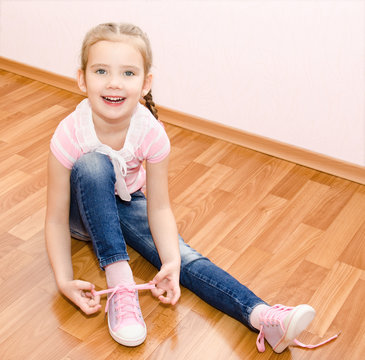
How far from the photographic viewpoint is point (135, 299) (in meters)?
1.27

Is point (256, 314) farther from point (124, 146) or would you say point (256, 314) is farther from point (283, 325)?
point (124, 146)

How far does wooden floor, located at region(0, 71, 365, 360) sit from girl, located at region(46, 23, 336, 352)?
0.06m

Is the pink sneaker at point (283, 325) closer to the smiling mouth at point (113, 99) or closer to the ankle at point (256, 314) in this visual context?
A: the ankle at point (256, 314)

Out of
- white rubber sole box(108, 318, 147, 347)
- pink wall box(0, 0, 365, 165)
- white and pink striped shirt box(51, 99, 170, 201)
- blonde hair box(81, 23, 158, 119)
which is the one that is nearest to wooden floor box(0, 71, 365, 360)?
white rubber sole box(108, 318, 147, 347)


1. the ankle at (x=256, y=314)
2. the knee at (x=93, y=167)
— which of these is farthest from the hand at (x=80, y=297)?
the ankle at (x=256, y=314)

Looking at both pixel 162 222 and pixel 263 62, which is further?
pixel 263 62

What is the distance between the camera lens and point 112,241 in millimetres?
1251

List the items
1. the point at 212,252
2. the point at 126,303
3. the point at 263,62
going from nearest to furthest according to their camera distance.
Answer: the point at 126,303, the point at 212,252, the point at 263,62

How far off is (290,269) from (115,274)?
1.57 ft

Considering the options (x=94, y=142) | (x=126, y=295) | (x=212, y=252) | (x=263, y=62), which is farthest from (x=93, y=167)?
(x=263, y=62)

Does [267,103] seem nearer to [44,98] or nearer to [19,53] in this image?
[44,98]

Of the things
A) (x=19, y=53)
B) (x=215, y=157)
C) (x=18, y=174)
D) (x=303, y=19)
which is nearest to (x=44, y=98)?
(x=19, y=53)

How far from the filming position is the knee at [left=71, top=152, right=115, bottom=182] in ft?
4.03

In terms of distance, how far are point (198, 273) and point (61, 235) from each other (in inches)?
13.0
